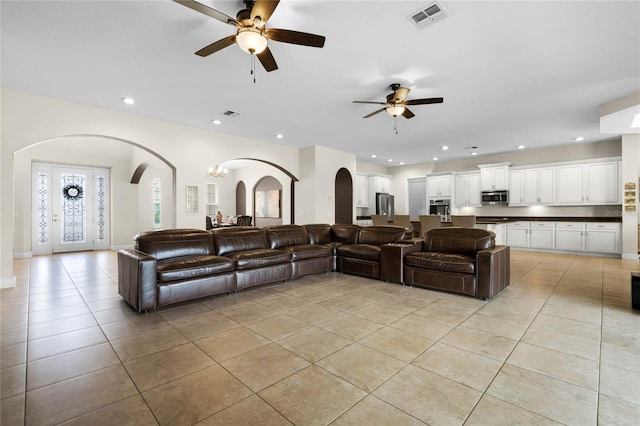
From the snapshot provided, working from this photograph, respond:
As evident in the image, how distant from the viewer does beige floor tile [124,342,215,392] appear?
2020 mm

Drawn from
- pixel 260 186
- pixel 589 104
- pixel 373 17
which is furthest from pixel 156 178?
pixel 589 104

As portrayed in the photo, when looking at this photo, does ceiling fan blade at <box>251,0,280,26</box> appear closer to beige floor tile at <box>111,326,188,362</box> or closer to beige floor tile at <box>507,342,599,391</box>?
beige floor tile at <box>111,326,188,362</box>

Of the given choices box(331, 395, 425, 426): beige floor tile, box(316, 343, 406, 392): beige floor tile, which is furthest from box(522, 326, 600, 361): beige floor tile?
box(331, 395, 425, 426): beige floor tile

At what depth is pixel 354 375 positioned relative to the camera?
2066mm

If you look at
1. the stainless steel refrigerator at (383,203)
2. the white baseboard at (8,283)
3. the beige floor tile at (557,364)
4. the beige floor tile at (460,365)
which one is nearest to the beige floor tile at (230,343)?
the beige floor tile at (460,365)

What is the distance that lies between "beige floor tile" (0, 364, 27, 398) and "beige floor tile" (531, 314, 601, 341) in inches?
170

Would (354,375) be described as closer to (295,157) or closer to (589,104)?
(589,104)

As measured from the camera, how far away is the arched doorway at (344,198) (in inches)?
371

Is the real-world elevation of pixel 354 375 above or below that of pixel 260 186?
below

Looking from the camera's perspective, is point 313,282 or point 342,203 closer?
point 313,282

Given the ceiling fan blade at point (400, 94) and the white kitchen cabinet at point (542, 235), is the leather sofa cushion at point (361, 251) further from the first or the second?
the white kitchen cabinet at point (542, 235)

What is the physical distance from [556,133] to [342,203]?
577 cm

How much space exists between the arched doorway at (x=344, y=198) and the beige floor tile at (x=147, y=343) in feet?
23.6

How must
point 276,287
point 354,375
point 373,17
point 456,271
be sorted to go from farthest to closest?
point 276,287, point 456,271, point 373,17, point 354,375
